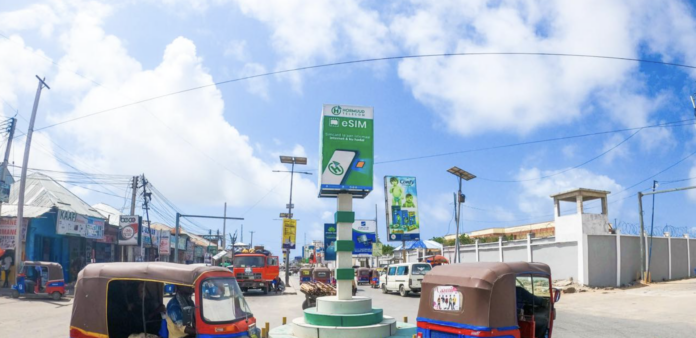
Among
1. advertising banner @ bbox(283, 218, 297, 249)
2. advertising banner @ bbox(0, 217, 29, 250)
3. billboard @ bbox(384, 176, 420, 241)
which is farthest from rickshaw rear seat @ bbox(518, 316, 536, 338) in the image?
advertising banner @ bbox(283, 218, 297, 249)

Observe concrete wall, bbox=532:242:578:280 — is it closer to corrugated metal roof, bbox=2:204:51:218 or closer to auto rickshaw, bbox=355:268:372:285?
auto rickshaw, bbox=355:268:372:285

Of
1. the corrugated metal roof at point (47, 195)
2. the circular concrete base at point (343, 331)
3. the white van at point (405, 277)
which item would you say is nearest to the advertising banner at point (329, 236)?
the white van at point (405, 277)

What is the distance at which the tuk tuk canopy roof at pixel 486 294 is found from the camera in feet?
→ 27.2

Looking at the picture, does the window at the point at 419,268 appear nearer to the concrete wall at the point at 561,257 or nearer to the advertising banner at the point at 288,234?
the concrete wall at the point at 561,257

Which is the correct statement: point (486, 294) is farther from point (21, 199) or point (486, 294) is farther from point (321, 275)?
point (321, 275)

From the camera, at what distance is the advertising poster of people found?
344 inches

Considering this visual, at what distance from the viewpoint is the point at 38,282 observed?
25.2 meters

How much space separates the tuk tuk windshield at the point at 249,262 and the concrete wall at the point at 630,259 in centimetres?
1992

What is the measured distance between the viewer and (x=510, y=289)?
27.9 ft

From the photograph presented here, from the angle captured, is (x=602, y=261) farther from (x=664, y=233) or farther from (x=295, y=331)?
(x=295, y=331)

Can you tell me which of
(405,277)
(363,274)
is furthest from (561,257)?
(363,274)

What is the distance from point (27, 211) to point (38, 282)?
699 centimetres

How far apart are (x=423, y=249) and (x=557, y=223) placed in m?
19.3

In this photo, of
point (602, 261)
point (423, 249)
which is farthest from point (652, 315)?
point (423, 249)
